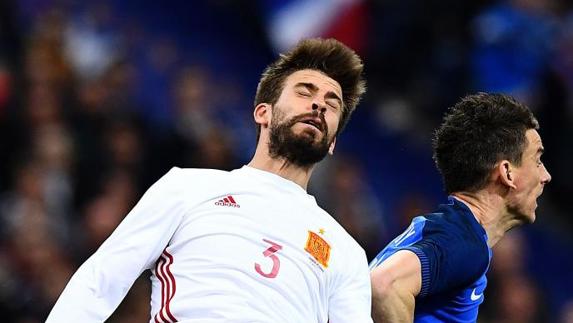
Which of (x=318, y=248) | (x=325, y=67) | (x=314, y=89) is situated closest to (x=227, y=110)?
(x=325, y=67)

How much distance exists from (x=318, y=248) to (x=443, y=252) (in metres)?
0.45

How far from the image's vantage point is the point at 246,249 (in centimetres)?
451

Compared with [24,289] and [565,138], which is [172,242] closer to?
[24,289]

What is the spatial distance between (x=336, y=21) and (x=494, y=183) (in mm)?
5836

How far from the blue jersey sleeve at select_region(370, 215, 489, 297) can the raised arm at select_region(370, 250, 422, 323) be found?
28 mm

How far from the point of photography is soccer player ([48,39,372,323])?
439 cm

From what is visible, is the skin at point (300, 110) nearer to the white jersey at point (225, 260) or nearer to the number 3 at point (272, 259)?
the white jersey at point (225, 260)

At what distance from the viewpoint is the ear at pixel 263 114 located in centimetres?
495

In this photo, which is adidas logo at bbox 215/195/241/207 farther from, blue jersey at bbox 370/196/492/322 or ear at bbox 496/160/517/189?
ear at bbox 496/160/517/189

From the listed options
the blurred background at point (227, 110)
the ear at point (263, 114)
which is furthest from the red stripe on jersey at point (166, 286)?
the blurred background at point (227, 110)

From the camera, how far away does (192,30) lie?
10570 mm

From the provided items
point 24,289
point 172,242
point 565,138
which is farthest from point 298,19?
point 172,242

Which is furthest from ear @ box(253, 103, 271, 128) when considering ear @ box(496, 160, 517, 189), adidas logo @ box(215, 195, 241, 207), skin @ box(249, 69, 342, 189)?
ear @ box(496, 160, 517, 189)

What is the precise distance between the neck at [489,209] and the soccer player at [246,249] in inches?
21.1
